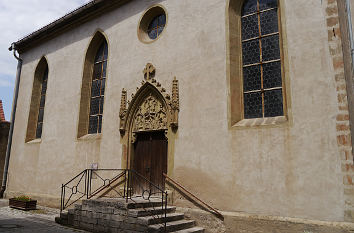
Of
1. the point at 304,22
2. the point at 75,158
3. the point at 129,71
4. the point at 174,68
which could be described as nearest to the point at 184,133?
the point at 174,68

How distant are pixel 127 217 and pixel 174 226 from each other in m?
1.04

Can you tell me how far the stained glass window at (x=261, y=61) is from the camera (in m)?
7.20

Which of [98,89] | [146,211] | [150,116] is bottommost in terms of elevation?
[146,211]

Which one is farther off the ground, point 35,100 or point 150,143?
point 35,100

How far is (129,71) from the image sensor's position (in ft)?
31.8

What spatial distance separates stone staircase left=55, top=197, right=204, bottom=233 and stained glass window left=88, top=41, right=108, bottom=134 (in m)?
3.92

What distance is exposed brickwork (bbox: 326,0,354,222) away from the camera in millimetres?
5516

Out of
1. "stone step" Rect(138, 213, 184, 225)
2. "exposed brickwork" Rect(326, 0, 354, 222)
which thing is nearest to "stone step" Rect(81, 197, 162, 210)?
"stone step" Rect(138, 213, 184, 225)

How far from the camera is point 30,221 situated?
8.26 metres

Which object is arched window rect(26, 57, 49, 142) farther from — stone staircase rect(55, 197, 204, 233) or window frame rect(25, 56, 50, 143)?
stone staircase rect(55, 197, 204, 233)

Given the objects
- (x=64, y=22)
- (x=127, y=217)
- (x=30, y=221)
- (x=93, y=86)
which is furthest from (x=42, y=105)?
(x=127, y=217)

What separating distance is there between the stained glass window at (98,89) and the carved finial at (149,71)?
258 cm

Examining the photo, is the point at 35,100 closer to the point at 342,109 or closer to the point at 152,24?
the point at 152,24

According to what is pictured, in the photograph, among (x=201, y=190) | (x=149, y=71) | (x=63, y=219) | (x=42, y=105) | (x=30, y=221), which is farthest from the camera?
(x=42, y=105)
